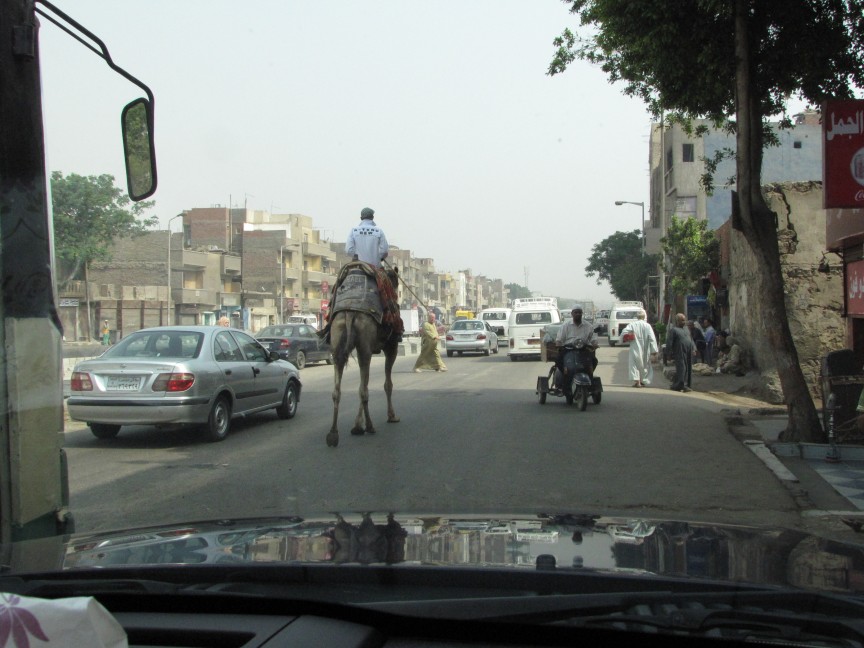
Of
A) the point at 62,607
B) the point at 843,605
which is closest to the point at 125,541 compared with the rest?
the point at 62,607

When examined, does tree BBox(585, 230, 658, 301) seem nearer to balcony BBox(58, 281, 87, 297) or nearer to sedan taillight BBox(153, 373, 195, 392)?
balcony BBox(58, 281, 87, 297)

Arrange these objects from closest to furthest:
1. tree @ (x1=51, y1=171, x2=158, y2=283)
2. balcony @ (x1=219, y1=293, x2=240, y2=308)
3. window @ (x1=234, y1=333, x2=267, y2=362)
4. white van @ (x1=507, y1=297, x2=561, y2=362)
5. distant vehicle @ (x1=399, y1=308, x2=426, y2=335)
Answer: window @ (x1=234, y1=333, x2=267, y2=362), white van @ (x1=507, y1=297, x2=561, y2=362), tree @ (x1=51, y1=171, x2=158, y2=283), distant vehicle @ (x1=399, y1=308, x2=426, y2=335), balcony @ (x1=219, y1=293, x2=240, y2=308)

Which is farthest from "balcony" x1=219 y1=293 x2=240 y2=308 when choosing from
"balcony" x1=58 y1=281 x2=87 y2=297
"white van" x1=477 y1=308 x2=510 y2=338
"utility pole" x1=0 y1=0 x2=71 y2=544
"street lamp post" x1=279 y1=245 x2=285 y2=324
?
"utility pole" x1=0 y1=0 x2=71 y2=544

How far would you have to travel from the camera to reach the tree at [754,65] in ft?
35.4

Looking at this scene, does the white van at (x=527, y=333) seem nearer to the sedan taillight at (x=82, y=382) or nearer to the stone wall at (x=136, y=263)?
the sedan taillight at (x=82, y=382)

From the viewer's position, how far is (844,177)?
1034cm

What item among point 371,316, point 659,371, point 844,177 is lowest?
point 659,371

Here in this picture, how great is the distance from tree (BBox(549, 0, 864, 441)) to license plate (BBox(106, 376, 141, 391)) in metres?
7.98

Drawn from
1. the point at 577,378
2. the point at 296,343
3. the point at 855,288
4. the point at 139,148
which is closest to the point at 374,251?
the point at 577,378

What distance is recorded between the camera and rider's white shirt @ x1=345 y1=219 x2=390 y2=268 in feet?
38.2

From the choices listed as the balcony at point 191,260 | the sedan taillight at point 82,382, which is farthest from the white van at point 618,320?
the sedan taillight at point 82,382

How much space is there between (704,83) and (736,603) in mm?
11654

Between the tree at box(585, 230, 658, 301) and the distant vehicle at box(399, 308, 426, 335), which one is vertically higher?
the tree at box(585, 230, 658, 301)

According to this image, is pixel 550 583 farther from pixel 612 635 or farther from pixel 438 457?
pixel 438 457
